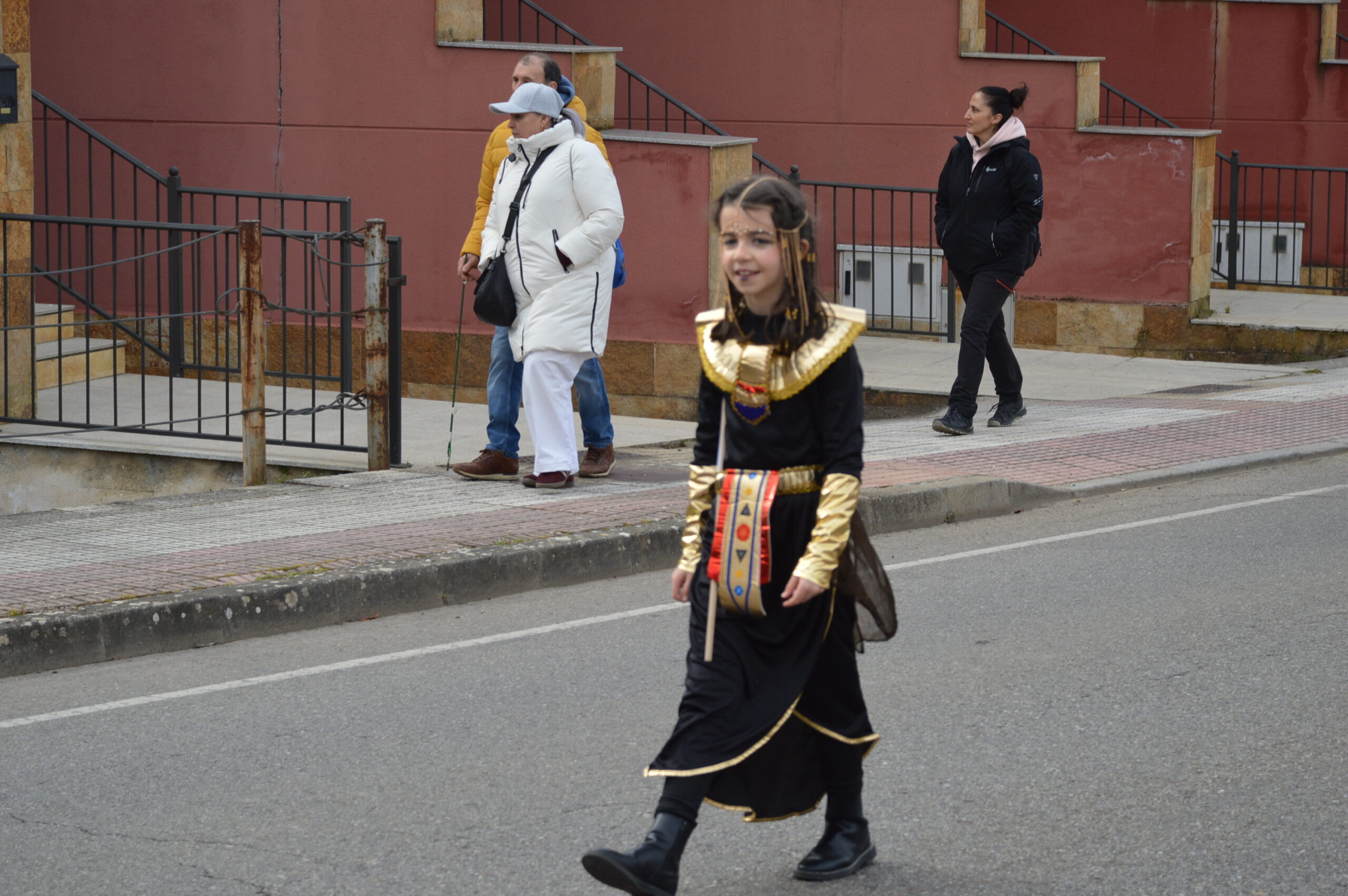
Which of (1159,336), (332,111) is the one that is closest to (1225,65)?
(1159,336)

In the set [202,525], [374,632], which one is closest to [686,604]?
[374,632]

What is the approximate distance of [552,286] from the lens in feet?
28.4

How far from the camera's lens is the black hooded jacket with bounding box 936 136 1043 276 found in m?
10.6

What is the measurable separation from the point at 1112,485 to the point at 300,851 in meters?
6.14

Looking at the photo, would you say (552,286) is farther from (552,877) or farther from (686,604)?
(552,877)

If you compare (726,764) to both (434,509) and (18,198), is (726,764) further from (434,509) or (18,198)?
(18,198)

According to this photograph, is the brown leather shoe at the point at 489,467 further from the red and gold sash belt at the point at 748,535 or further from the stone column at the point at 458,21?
the red and gold sash belt at the point at 748,535

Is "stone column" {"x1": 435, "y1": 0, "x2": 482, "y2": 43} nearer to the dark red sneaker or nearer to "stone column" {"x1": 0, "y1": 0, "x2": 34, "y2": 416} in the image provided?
"stone column" {"x1": 0, "y1": 0, "x2": 34, "y2": 416}

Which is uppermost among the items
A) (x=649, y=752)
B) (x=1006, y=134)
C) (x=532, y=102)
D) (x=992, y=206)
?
(x=1006, y=134)

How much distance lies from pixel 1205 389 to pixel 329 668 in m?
9.08

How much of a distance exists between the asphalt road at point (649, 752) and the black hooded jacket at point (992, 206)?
11.4 ft

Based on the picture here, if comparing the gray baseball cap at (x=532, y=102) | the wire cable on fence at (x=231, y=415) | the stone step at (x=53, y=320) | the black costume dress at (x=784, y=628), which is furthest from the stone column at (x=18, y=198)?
the black costume dress at (x=784, y=628)

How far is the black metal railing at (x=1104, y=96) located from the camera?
17.5 meters

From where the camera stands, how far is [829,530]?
13.0 feet
